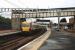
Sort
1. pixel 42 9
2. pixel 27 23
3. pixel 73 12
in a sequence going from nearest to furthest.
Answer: pixel 27 23 < pixel 73 12 < pixel 42 9

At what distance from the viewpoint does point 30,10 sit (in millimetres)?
107812

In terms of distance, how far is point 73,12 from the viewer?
96.4 metres

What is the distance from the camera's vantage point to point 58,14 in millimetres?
100625

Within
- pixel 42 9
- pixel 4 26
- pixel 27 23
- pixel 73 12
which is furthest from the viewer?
pixel 42 9

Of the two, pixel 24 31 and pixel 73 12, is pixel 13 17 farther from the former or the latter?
pixel 24 31

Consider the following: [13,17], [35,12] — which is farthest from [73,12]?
[13,17]

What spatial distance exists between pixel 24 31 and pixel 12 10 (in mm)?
48936

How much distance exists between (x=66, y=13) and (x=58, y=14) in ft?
15.8

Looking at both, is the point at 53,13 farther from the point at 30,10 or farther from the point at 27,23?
the point at 27,23

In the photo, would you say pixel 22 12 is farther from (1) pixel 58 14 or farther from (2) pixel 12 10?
(1) pixel 58 14

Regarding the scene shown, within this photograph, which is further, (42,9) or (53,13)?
(42,9)

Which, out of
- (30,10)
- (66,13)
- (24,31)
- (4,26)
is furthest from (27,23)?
(30,10)

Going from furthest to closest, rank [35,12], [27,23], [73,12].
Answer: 1. [35,12]
2. [73,12]
3. [27,23]

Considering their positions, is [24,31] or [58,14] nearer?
[24,31]
